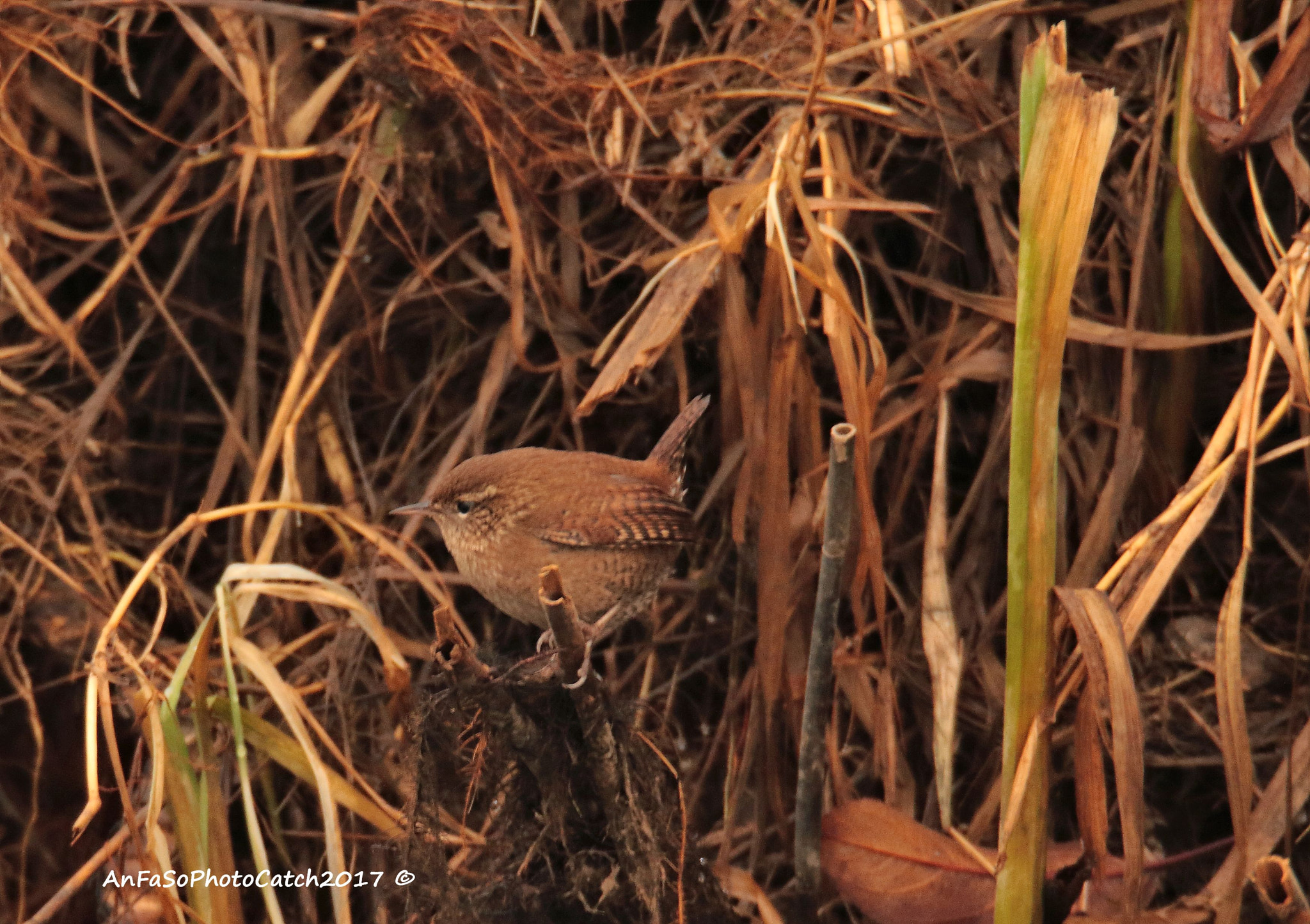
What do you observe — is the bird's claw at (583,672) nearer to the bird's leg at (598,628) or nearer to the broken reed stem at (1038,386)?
the bird's leg at (598,628)

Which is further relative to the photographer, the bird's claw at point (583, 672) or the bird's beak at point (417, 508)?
the bird's beak at point (417, 508)

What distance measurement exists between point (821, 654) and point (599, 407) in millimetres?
1062

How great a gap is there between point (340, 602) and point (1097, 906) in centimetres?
142

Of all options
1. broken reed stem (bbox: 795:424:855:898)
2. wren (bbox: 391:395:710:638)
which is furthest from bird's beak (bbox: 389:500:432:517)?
broken reed stem (bbox: 795:424:855:898)

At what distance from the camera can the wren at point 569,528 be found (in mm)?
2635

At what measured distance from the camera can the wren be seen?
104 inches

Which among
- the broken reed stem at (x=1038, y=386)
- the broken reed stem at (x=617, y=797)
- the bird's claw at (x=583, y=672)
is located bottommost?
the broken reed stem at (x=617, y=797)

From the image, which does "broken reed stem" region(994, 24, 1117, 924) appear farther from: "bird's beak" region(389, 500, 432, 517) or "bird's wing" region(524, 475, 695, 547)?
"bird's beak" region(389, 500, 432, 517)

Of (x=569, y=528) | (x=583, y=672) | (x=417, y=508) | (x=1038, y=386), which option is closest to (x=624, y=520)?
(x=569, y=528)

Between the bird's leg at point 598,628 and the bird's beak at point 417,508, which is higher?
the bird's beak at point 417,508

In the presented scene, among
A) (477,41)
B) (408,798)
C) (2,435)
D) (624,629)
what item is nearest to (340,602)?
(408,798)

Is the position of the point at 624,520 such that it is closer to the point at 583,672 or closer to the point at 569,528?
the point at 569,528

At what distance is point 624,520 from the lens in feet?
8.61

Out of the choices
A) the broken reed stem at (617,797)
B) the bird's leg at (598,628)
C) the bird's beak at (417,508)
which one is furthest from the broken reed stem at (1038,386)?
the bird's beak at (417,508)
